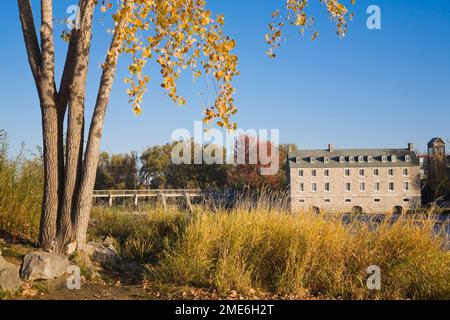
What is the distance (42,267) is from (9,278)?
42 cm

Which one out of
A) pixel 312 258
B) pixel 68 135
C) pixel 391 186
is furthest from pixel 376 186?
pixel 68 135

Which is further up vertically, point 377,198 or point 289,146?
point 289,146

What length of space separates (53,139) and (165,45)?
2.43 metres

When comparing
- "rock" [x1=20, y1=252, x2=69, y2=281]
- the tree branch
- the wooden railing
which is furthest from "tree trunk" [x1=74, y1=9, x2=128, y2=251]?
the wooden railing

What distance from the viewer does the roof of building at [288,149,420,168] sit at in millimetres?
53906

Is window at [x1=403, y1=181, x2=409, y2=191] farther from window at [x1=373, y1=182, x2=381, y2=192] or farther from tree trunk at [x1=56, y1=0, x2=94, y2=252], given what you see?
tree trunk at [x1=56, y1=0, x2=94, y2=252]

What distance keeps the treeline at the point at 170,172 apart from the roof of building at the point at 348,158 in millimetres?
3373

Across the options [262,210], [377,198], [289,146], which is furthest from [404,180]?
[262,210]

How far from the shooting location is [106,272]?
6.55 meters

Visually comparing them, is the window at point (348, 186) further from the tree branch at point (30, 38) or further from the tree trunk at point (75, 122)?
the tree branch at point (30, 38)

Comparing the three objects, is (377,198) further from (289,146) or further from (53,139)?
(53,139)

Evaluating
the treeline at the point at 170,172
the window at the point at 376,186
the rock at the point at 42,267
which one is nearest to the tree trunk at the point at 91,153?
the rock at the point at 42,267

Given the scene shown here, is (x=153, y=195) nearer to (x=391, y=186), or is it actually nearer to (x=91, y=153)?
(x=91, y=153)
